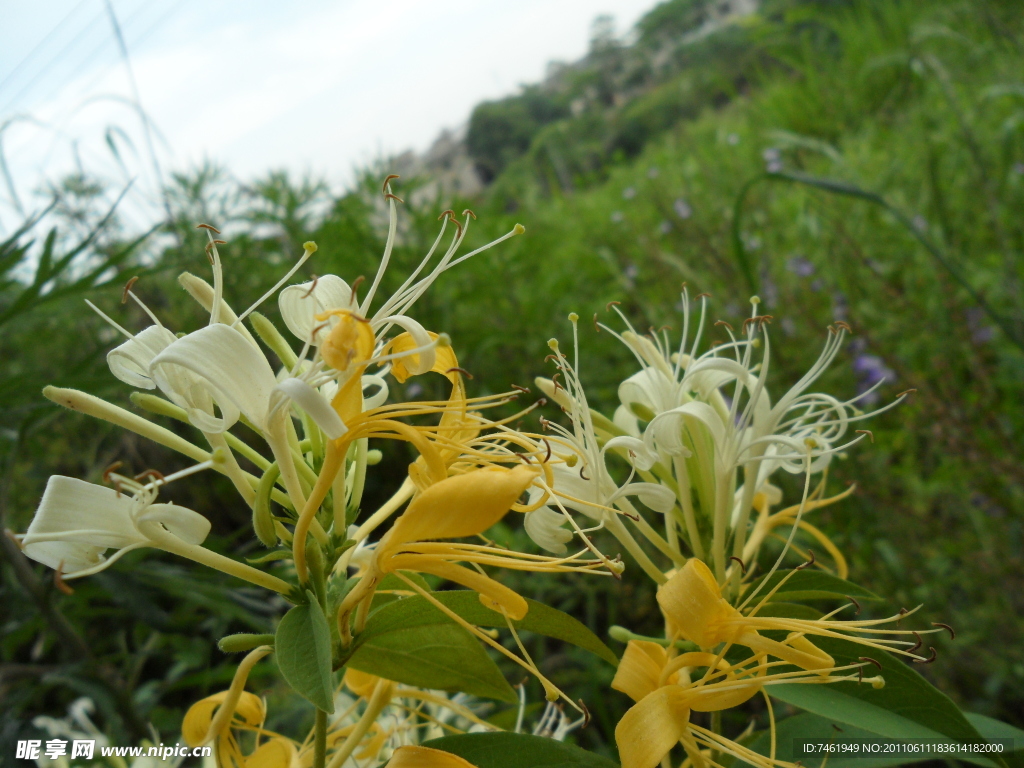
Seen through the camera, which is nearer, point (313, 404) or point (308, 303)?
point (313, 404)

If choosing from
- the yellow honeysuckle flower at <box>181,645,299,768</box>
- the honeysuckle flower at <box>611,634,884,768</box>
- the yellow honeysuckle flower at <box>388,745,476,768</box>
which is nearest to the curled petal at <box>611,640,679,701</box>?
the honeysuckle flower at <box>611,634,884,768</box>

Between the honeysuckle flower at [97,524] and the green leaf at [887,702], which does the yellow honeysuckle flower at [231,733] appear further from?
the green leaf at [887,702]

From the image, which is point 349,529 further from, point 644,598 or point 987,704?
point 987,704

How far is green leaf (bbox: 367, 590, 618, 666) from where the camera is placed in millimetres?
435

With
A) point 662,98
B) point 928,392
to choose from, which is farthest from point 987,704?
point 662,98

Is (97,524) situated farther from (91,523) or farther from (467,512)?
(467,512)

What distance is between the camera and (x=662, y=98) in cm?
589

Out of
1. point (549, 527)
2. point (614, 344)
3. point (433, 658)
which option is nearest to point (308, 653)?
point (433, 658)

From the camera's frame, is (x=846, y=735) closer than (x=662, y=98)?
Yes

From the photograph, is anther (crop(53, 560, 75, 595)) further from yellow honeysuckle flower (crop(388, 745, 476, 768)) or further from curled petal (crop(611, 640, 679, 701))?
curled petal (crop(611, 640, 679, 701))

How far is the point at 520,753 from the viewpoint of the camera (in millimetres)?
441

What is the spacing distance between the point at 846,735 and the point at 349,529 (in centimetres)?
40

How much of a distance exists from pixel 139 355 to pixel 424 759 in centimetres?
33

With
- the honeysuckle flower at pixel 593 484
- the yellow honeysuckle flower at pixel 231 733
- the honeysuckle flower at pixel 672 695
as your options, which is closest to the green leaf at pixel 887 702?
the honeysuckle flower at pixel 672 695
